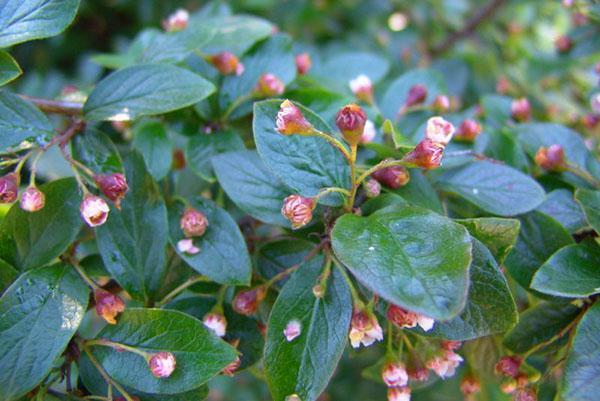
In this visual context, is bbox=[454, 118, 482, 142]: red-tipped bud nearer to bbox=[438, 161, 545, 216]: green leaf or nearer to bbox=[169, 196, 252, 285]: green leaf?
bbox=[438, 161, 545, 216]: green leaf

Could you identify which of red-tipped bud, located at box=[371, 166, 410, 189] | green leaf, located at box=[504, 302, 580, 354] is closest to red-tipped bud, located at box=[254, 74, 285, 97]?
red-tipped bud, located at box=[371, 166, 410, 189]

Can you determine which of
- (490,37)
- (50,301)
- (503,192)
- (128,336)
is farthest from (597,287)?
(490,37)

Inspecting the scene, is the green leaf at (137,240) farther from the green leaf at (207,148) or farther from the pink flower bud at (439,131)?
the pink flower bud at (439,131)

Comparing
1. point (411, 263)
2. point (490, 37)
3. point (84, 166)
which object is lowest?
point (490, 37)

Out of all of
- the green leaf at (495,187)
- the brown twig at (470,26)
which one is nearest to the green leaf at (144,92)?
the green leaf at (495,187)

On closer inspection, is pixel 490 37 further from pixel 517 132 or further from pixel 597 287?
pixel 597 287

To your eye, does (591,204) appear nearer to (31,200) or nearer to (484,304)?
(484,304)

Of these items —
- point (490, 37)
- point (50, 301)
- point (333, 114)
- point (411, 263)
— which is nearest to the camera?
point (411, 263)
